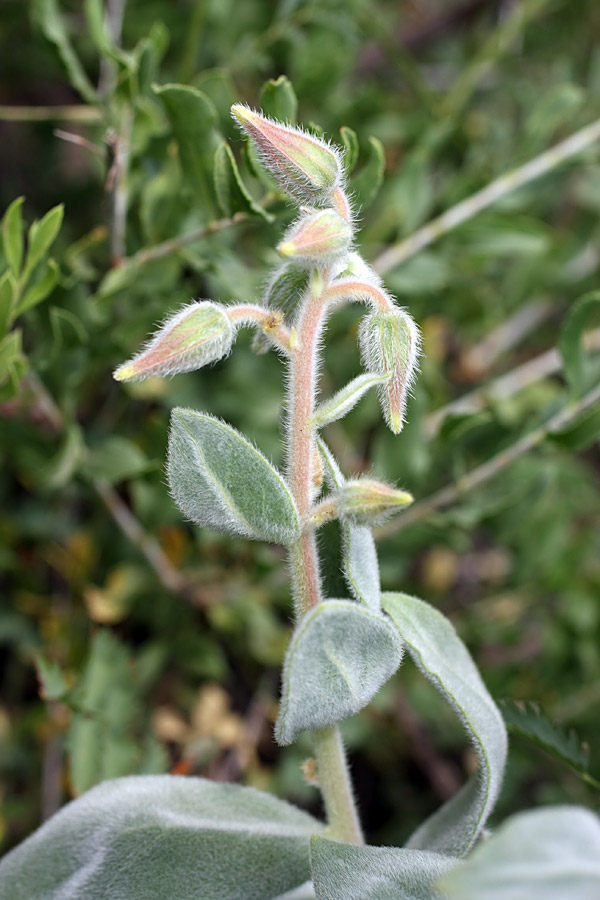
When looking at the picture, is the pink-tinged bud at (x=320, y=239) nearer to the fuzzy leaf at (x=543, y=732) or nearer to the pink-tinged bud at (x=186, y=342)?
the pink-tinged bud at (x=186, y=342)

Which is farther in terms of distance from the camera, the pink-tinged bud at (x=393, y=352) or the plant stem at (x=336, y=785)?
the plant stem at (x=336, y=785)

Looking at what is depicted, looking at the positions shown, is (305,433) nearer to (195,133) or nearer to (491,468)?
(195,133)

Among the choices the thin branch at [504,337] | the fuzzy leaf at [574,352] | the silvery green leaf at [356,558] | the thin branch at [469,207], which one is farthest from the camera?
the thin branch at [504,337]

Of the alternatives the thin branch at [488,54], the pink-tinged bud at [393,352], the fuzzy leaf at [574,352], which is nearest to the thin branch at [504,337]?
the thin branch at [488,54]

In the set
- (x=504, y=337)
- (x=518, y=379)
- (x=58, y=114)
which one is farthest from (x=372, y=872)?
(x=504, y=337)

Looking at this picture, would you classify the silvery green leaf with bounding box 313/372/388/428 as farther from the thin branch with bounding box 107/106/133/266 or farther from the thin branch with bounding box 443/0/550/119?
the thin branch with bounding box 443/0/550/119

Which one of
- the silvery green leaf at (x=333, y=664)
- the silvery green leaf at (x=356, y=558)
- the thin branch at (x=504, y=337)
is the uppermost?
the thin branch at (x=504, y=337)
